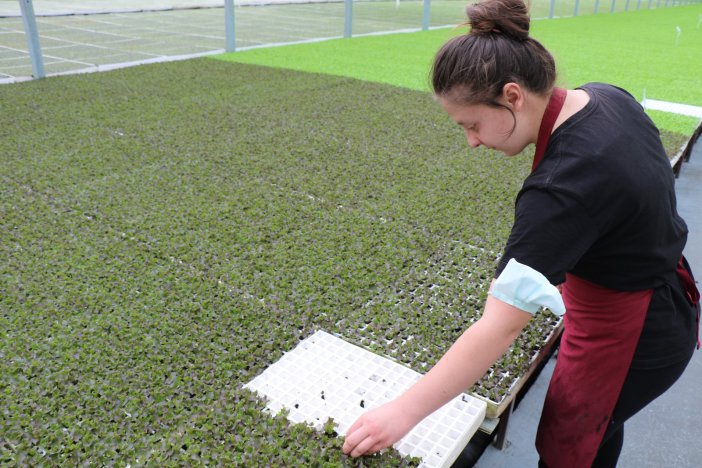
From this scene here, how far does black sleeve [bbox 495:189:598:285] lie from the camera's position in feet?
3.15

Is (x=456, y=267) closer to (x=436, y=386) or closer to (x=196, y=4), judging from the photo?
(x=436, y=386)

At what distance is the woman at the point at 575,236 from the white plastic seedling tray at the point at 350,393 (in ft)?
1.28

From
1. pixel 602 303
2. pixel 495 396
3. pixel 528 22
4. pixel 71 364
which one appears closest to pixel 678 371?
pixel 602 303

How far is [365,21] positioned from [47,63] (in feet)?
26.2

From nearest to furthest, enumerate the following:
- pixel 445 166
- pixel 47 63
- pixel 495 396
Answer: pixel 495 396 < pixel 445 166 < pixel 47 63

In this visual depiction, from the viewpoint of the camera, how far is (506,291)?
3.26ft

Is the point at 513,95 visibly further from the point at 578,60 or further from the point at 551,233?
the point at 578,60

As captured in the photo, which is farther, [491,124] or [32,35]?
[32,35]

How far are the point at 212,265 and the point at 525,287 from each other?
1856mm

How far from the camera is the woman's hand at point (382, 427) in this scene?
1144 mm

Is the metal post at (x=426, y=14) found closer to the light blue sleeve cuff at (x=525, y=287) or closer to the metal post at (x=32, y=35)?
the metal post at (x=32, y=35)

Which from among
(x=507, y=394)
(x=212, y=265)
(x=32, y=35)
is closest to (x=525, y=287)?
(x=507, y=394)

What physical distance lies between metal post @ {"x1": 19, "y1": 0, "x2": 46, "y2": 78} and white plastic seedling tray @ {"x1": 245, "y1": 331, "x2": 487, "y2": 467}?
5502 mm

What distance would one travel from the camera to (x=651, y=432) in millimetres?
2049
